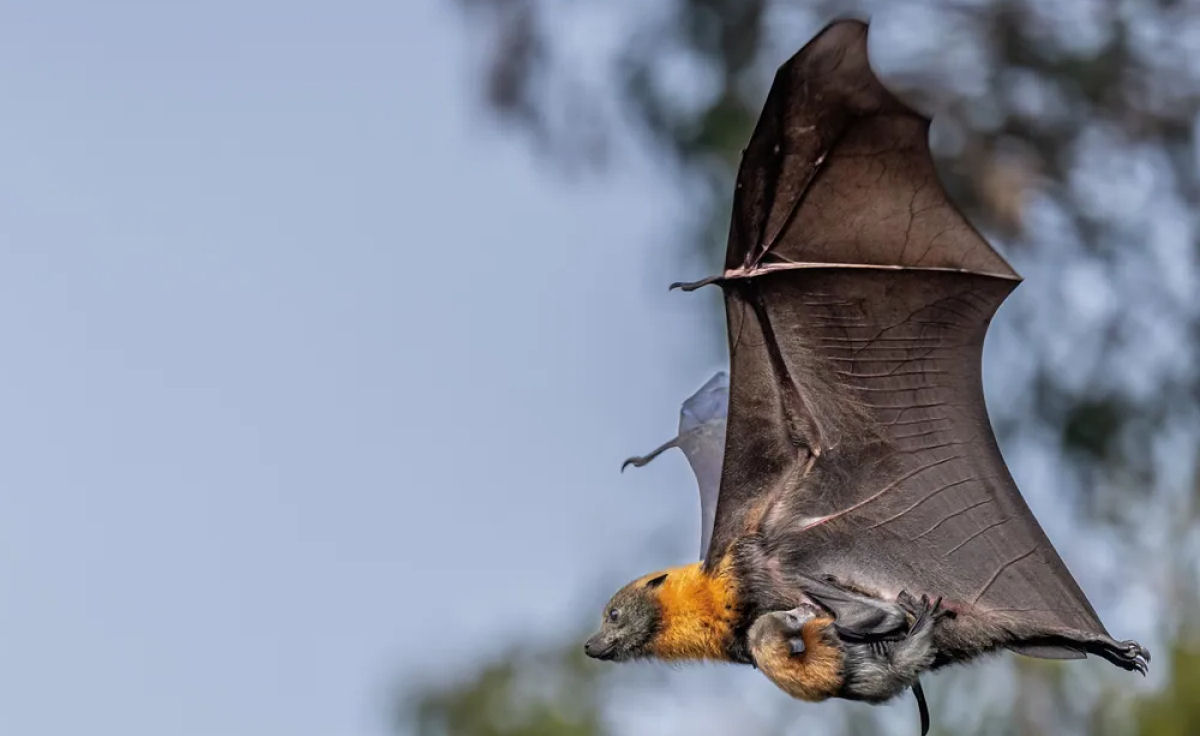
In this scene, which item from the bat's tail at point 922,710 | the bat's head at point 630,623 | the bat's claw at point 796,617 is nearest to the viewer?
the bat's claw at point 796,617

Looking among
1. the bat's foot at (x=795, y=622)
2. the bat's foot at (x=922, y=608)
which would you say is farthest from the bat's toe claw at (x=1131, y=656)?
the bat's foot at (x=795, y=622)

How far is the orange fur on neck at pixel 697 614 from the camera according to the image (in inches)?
170

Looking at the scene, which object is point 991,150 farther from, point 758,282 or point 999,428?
point 758,282

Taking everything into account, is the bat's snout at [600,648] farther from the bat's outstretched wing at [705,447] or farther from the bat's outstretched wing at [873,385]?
the bat's outstretched wing at [705,447]

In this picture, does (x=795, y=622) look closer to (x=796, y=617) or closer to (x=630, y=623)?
(x=796, y=617)

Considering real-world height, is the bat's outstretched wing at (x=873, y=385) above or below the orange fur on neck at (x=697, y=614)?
above

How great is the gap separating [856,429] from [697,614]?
680mm

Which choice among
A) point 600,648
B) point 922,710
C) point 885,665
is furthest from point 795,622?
point 600,648

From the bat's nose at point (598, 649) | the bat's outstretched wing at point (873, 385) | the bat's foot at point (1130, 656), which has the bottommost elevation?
the bat's foot at point (1130, 656)

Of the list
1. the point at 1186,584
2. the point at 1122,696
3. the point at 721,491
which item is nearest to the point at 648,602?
the point at 721,491

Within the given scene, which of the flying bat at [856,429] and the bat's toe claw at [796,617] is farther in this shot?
the flying bat at [856,429]

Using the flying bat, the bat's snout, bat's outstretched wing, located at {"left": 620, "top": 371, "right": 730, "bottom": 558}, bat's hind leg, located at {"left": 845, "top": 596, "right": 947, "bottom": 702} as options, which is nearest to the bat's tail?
the flying bat

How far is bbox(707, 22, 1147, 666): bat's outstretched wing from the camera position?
4.43 meters

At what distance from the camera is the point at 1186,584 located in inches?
443
